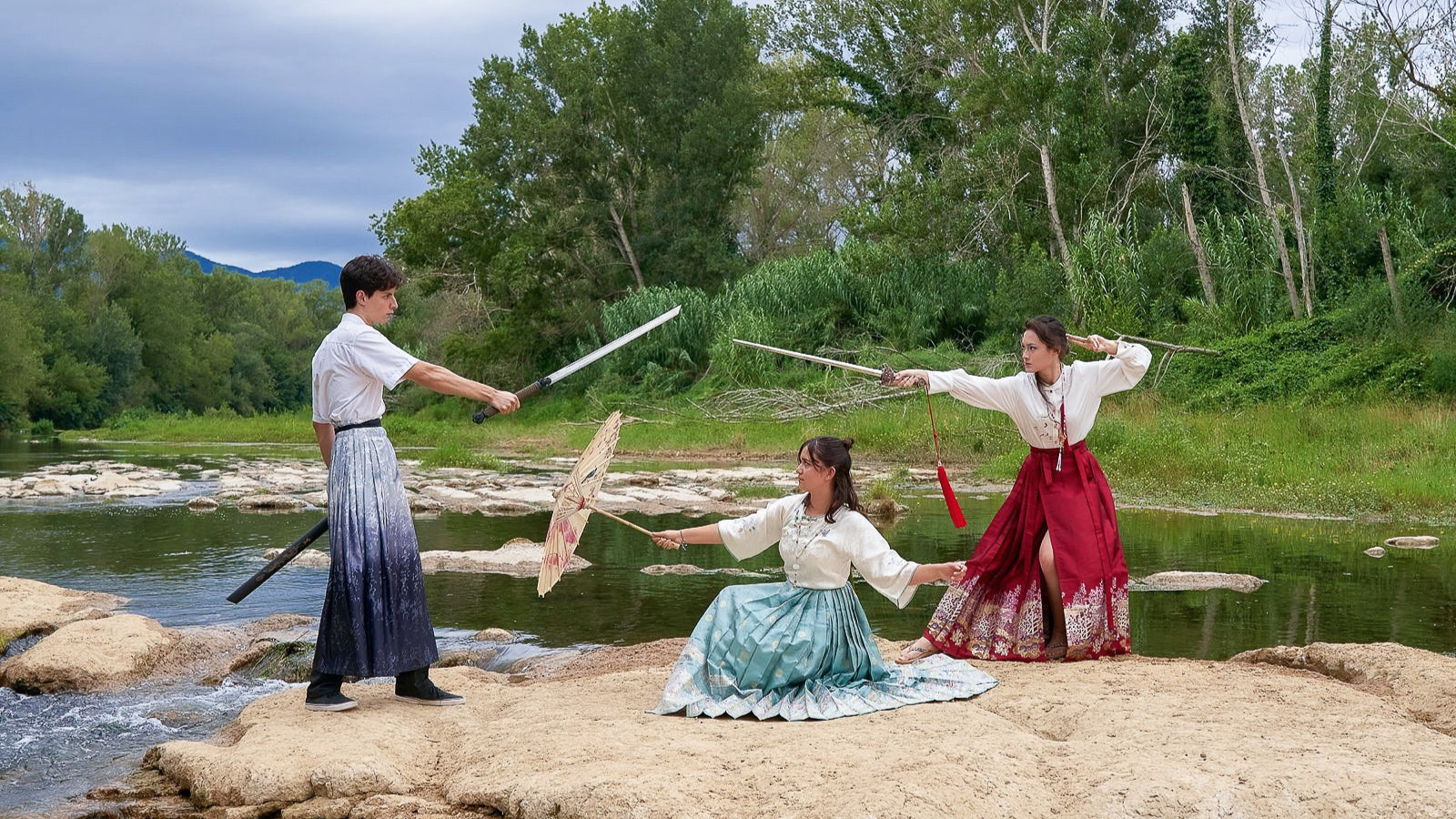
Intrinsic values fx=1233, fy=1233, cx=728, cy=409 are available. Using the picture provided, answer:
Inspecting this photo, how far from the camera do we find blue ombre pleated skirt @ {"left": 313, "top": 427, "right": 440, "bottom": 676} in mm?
5137

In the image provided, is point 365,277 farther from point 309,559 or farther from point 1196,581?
point 309,559

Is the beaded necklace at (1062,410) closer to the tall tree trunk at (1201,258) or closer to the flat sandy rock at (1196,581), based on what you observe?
the flat sandy rock at (1196,581)

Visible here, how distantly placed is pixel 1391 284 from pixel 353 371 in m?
18.0

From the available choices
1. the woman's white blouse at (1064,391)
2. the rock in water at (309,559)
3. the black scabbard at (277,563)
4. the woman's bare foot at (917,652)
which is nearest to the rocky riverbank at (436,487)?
the rock in water at (309,559)

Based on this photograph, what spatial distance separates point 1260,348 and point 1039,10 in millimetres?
9930

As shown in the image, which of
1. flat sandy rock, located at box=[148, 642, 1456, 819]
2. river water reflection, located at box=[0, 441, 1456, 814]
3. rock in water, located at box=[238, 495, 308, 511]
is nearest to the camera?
flat sandy rock, located at box=[148, 642, 1456, 819]

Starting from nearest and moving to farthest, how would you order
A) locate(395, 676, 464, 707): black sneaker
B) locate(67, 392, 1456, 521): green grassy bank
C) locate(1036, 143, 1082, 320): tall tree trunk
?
locate(395, 676, 464, 707): black sneaker → locate(67, 392, 1456, 521): green grassy bank → locate(1036, 143, 1082, 320): tall tree trunk

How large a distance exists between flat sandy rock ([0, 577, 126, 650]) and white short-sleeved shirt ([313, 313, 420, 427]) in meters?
3.99

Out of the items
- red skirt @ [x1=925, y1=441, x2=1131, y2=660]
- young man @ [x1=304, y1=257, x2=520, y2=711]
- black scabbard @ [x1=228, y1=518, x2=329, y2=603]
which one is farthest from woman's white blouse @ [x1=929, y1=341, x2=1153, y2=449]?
black scabbard @ [x1=228, y1=518, x2=329, y2=603]

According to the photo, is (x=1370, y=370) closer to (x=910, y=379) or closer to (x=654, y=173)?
(x=910, y=379)

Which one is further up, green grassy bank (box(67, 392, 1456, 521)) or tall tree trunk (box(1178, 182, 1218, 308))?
tall tree trunk (box(1178, 182, 1218, 308))

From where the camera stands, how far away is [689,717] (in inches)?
193

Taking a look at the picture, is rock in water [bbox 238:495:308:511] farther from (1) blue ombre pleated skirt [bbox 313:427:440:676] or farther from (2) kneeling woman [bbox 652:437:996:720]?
(2) kneeling woman [bbox 652:437:996:720]

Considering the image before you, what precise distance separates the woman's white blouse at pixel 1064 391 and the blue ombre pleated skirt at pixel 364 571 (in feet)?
8.73
